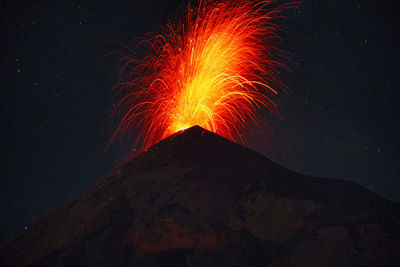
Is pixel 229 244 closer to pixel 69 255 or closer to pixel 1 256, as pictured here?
pixel 69 255

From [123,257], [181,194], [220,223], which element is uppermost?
[181,194]

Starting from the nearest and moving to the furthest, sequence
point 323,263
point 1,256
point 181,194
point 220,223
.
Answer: point 323,263
point 220,223
point 181,194
point 1,256

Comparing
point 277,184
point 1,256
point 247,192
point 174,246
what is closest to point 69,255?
point 174,246

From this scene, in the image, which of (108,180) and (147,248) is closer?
(147,248)

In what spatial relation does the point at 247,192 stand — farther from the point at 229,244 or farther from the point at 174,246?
the point at 174,246

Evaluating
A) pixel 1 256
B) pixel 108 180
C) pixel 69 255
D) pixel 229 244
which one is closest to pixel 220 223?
pixel 229 244

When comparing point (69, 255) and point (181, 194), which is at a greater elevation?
point (181, 194)

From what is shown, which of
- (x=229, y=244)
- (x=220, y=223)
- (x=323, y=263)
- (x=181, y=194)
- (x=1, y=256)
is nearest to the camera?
(x=323, y=263)
